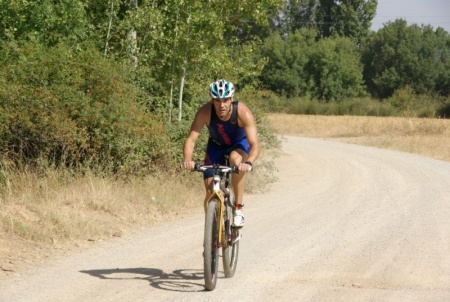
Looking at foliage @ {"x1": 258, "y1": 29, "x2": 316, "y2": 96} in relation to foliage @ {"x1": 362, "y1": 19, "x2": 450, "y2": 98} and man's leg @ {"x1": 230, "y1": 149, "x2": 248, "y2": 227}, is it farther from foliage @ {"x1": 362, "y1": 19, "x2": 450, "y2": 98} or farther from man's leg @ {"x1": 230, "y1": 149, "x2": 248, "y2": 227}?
man's leg @ {"x1": 230, "y1": 149, "x2": 248, "y2": 227}

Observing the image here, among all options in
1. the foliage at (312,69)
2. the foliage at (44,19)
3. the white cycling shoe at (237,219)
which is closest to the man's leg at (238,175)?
the white cycling shoe at (237,219)

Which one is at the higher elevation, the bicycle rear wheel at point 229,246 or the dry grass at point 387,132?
the bicycle rear wheel at point 229,246

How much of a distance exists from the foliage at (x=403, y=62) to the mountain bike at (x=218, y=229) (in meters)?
80.5

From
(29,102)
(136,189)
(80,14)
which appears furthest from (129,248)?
(80,14)

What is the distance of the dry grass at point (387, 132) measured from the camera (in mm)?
31422

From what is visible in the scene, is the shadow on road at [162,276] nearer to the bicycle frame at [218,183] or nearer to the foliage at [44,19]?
the bicycle frame at [218,183]

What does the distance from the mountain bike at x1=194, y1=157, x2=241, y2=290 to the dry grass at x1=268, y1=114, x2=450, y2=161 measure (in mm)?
19352

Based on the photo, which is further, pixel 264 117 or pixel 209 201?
pixel 264 117

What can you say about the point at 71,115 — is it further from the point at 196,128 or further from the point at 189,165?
the point at 189,165

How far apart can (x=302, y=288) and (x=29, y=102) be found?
7.33 m

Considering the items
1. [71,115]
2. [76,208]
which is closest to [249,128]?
[76,208]

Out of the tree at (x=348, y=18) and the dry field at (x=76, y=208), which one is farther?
the tree at (x=348, y=18)

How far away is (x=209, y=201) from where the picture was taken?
332 inches

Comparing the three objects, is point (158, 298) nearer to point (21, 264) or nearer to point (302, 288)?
point (302, 288)
